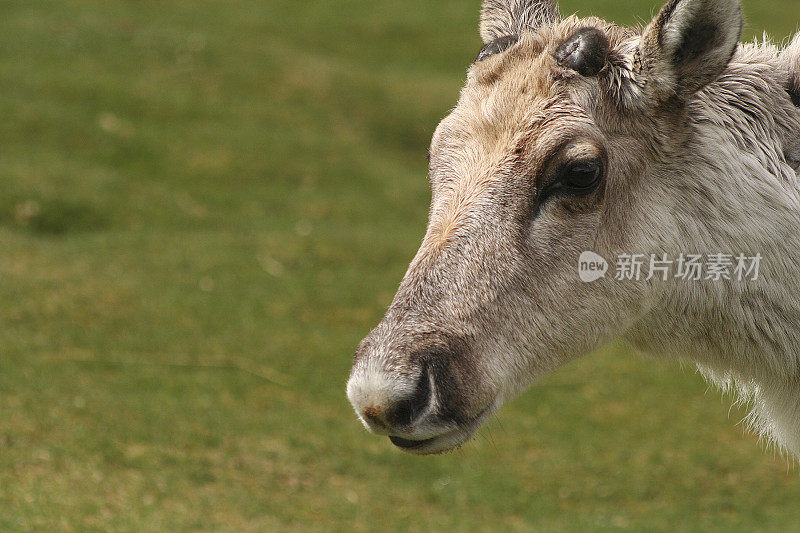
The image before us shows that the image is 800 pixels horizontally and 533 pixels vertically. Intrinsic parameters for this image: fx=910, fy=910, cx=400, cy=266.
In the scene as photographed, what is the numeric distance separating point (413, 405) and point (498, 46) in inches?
93.8

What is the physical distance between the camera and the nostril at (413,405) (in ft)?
13.6

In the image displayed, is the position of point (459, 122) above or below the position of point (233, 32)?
above

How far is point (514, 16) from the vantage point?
5.95 m

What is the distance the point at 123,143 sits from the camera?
2045 centimetres

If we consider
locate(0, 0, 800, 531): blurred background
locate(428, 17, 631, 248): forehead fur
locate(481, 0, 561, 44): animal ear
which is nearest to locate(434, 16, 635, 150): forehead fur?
locate(428, 17, 631, 248): forehead fur

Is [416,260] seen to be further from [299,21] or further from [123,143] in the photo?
[299,21]

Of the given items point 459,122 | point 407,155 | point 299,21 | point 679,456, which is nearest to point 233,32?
→ point 299,21

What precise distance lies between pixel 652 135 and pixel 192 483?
626cm

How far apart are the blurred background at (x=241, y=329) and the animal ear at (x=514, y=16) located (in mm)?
2515

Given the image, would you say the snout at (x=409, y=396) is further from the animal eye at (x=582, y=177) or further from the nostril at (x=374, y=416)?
the animal eye at (x=582, y=177)

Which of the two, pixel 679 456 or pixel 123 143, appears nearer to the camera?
pixel 679 456

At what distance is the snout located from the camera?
415 cm

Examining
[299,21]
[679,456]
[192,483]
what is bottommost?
[299,21]

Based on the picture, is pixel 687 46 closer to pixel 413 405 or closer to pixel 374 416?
pixel 413 405
